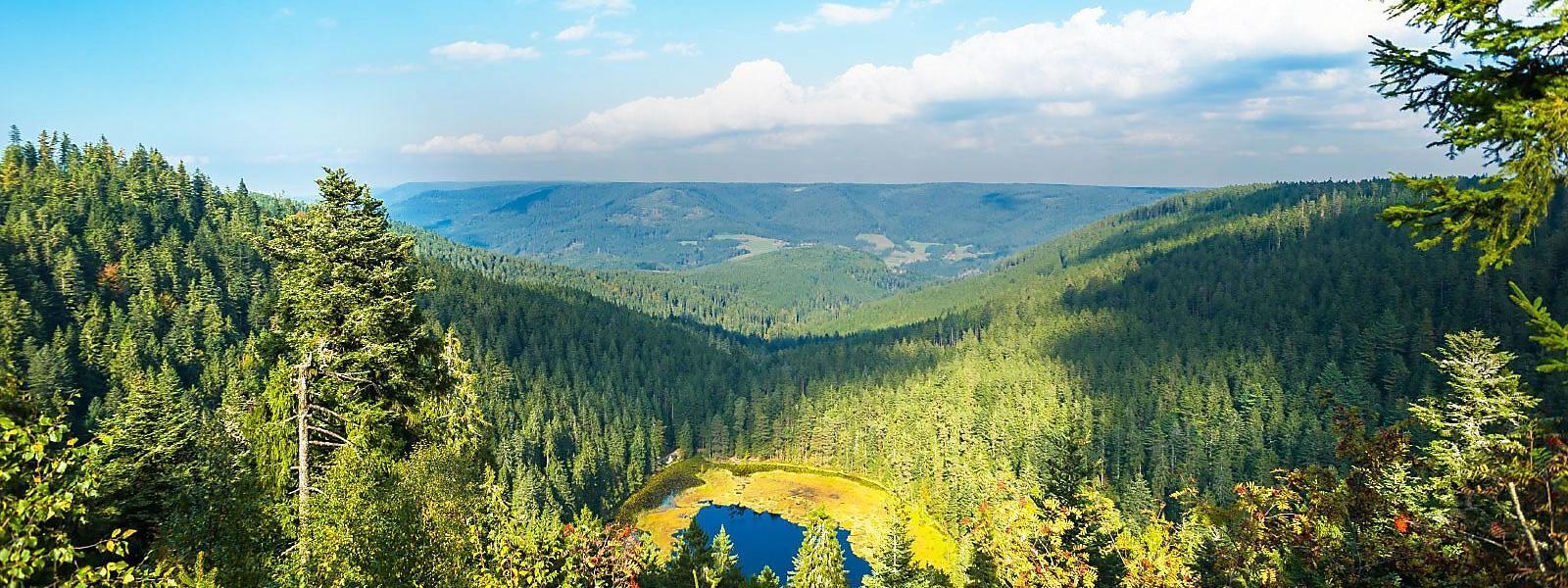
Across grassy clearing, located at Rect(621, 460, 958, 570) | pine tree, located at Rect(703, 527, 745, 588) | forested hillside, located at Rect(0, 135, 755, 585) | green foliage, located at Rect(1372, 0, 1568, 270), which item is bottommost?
grassy clearing, located at Rect(621, 460, 958, 570)

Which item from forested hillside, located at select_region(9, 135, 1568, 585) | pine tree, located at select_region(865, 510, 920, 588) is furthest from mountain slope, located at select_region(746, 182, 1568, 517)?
pine tree, located at select_region(865, 510, 920, 588)

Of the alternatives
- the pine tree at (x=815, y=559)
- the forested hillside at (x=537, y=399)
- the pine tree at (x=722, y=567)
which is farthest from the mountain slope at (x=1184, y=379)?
the pine tree at (x=722, y=567)

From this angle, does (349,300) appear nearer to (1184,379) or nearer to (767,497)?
(767,497)

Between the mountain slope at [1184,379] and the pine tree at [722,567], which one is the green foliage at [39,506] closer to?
the pine tree at [722,567]

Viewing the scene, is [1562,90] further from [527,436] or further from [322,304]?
[527,436]

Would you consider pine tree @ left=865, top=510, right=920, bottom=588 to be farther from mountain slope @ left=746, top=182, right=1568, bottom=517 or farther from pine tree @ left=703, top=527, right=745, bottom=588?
mountain slope @ left=746, top=182, right=1568, bottom=517

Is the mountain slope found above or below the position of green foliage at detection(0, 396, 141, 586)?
below
